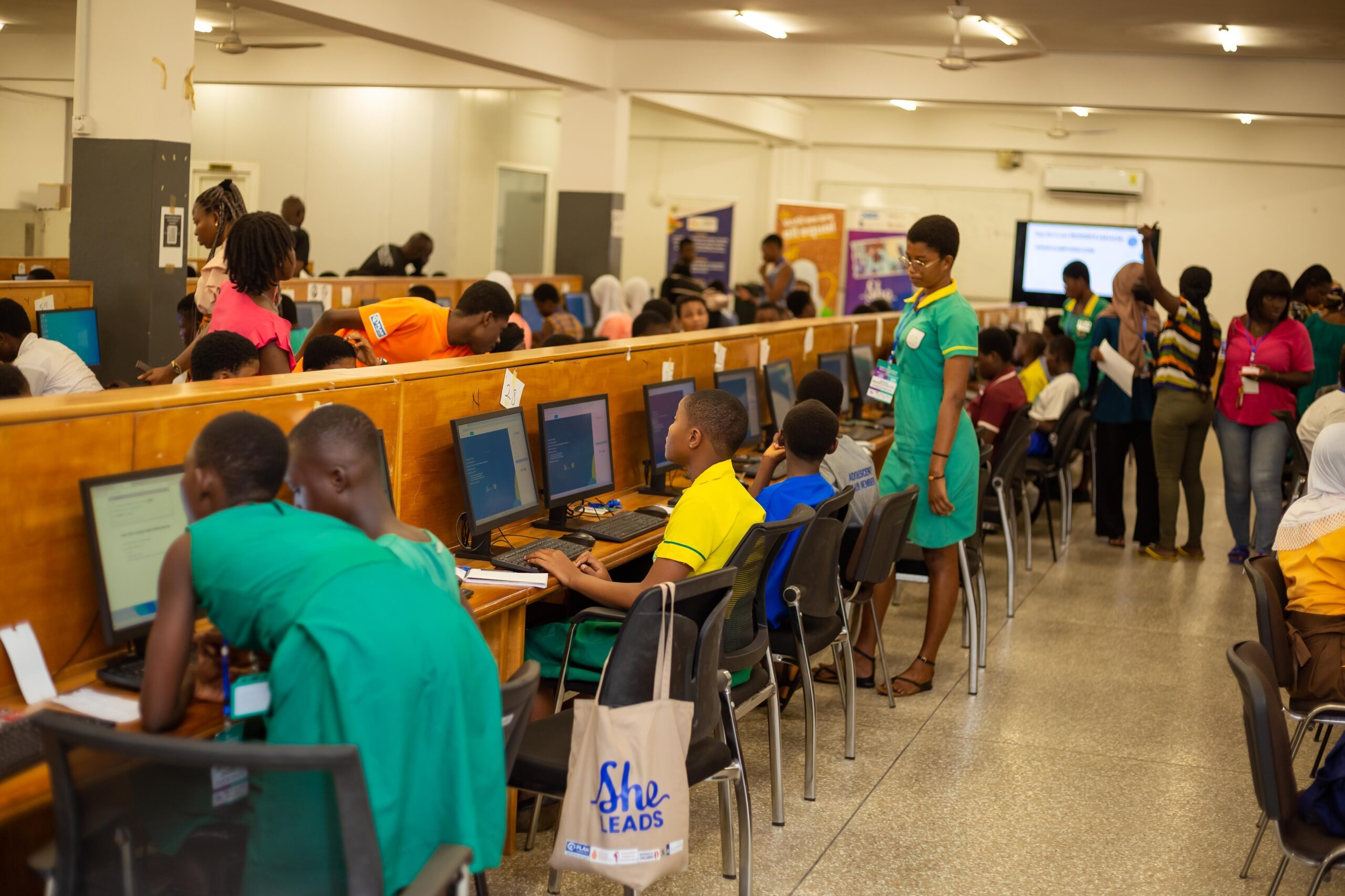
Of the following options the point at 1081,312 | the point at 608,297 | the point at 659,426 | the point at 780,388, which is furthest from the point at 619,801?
the point at 608,297

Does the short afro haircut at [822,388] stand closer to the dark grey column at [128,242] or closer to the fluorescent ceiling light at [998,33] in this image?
the dark grey column at [128,242]

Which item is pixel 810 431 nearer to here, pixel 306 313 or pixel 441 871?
pixel 441 871

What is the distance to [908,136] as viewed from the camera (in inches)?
593

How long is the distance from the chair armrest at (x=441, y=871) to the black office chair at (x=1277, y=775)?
1455 mm

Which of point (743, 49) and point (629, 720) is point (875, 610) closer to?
point (629, 720)

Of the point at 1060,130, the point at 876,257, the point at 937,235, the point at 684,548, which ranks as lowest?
the point at 684,548

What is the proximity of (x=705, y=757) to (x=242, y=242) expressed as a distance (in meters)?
2.02

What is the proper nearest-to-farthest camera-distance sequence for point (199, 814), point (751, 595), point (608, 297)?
point (199, 814), point (751, 595), point (608, 297)

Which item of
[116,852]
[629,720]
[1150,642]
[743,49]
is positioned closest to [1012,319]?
[743,49]

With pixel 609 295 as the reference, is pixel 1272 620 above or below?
below

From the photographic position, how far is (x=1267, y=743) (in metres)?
2.21

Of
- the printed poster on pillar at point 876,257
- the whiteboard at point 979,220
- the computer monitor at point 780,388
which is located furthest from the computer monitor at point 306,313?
the whiteboard at point 979,220

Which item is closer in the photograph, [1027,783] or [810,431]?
[810,431]

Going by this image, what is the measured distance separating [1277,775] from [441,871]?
156cm
